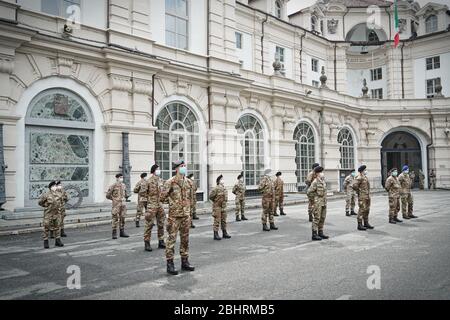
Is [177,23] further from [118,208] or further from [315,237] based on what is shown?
[315,237]

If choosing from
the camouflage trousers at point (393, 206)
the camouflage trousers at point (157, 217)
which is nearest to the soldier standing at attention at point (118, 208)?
the camouflage trousers at point (157, 217)

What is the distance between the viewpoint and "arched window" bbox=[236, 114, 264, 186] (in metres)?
20.2

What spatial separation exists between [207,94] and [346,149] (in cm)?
1515

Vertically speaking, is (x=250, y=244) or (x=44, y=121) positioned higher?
(x=44, y=121)

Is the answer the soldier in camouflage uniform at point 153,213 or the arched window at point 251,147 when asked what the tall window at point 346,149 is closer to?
the arched window at point 251,147

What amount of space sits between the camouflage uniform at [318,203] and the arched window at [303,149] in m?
14.4

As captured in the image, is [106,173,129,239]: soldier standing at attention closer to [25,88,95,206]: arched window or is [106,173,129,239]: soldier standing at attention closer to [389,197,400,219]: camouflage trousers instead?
[25,88,95,206]: arched window

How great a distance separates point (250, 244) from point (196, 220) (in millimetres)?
4780

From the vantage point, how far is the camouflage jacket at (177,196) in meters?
6.31

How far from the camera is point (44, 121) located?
12.6m

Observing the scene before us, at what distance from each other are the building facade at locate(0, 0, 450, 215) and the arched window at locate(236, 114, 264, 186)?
0.23 ft
